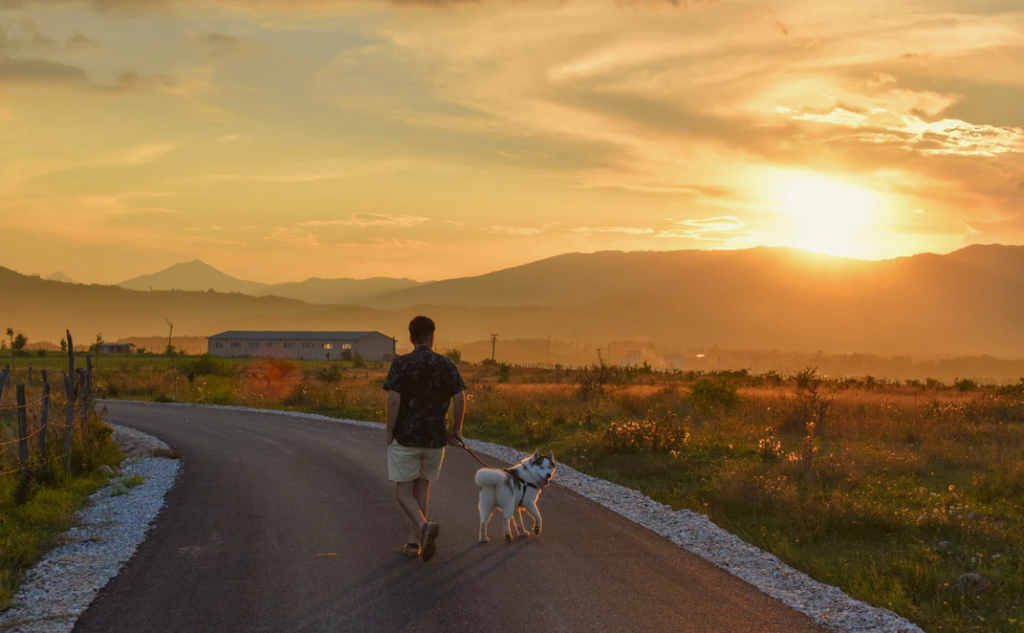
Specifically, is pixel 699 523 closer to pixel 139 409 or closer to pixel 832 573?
pixel 832 573

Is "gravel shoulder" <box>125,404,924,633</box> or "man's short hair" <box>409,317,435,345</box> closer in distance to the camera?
"gravel shoulder" <box>125,404,924,633</box>

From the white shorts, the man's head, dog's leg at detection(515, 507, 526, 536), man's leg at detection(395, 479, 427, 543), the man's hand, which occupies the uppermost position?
the man's head

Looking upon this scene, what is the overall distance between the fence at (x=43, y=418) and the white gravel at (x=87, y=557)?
47.0 inches

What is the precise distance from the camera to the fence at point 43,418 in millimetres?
13531

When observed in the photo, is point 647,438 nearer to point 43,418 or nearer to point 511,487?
point 511,487

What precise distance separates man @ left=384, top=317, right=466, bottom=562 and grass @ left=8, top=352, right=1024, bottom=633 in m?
4.36

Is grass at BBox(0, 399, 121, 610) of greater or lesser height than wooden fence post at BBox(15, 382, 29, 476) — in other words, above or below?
below

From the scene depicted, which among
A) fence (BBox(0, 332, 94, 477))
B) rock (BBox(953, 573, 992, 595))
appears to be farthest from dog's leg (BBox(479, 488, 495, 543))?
fence (BBox(0, 332, 94, 477))

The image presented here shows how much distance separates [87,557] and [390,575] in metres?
3.60

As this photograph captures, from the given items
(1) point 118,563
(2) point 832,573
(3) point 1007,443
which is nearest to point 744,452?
(3) point 1007,443

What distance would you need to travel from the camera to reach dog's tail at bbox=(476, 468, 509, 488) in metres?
9.86

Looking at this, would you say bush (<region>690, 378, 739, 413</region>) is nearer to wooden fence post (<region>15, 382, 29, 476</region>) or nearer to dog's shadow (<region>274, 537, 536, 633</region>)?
wooden fence post (<region>15, 382, 29, 476</region>)

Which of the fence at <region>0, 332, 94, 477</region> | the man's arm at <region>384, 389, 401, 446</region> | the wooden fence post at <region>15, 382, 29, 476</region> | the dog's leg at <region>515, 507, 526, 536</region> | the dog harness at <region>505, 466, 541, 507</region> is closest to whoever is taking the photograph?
the man's arm at <region>384, 389, 401, 446</region>

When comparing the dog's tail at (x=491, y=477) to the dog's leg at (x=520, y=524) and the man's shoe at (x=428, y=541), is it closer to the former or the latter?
the dog's leg at (x=520, y=524)
